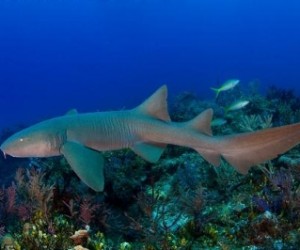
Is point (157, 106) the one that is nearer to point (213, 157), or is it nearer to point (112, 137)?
point (112, 137)

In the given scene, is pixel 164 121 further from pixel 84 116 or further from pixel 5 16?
pixel 5 16

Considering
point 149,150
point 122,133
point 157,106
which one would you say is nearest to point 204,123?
point 157,106

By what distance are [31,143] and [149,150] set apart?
1580mm

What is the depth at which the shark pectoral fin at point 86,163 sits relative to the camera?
4633 mm

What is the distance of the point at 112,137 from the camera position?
537 cm

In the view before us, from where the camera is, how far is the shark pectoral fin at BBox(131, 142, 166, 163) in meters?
5.30

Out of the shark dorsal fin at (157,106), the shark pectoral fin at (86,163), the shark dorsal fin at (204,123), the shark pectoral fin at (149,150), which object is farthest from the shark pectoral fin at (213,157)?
the shark pectoral fin at (86,163)

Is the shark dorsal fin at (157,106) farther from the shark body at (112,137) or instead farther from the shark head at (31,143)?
the shark head at (31,143)

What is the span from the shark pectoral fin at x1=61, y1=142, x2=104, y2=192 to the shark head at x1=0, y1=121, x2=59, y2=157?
8.7 inches

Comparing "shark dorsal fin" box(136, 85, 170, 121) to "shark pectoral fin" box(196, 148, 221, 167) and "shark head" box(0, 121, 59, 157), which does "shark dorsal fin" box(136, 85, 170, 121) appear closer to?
"shark pectoral fin" box(196, 148, 221, 167)

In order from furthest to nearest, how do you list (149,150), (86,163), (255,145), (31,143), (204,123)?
(149,150)
(31,143)
(204,123)
(86,163)
(255,145)

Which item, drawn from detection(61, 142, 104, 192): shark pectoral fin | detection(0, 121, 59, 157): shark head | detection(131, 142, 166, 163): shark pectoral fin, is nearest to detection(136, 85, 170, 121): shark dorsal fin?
detection(131, 142, 166, 163): shark pectoral fin

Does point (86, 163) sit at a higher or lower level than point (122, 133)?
lower

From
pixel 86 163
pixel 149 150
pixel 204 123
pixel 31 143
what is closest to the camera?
pixel 86 163
